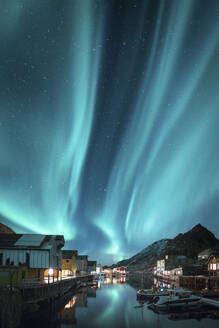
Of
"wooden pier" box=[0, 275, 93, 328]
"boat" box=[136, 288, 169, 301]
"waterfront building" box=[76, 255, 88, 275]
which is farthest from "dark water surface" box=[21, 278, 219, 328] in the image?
"waterfront building" box=[76, 255, 88, 275]

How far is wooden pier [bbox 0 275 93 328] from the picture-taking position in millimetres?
32188

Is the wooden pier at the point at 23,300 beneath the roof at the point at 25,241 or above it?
beneath

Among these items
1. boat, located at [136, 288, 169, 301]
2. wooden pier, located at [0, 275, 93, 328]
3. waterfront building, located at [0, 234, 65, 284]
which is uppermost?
waterfront building, located at [0, 234, 65, 284]

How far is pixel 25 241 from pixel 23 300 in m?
18.7

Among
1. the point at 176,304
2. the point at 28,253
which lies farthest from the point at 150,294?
the point at 28,253

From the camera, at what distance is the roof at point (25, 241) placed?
183 ft

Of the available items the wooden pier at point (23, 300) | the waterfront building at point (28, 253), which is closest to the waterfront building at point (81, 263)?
the wooden pier at point (23, 300)

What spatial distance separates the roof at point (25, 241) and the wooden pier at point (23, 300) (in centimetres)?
811

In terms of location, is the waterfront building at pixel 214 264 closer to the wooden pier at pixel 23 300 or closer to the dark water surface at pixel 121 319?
the dark water surface at pixel 121 319

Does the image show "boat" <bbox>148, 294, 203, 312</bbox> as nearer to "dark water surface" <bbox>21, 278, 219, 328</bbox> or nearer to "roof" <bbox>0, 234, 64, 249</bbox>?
"dark water surface" <bbox>21, 278, 219, 328</bbox>

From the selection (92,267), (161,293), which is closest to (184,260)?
(92,267)

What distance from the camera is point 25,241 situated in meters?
57.6

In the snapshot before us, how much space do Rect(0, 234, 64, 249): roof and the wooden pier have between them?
319 inches

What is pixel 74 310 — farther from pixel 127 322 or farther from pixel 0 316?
pixel 0 316
